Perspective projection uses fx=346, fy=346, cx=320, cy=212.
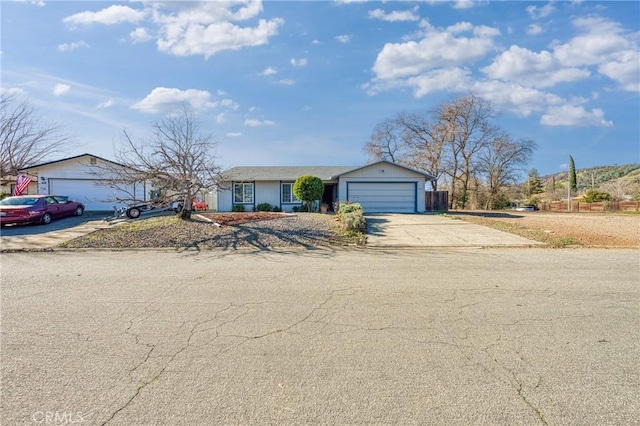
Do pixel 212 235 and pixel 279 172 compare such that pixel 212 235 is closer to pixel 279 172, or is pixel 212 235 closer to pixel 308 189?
pixel 308 189

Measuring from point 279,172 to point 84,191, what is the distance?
41.5 feet

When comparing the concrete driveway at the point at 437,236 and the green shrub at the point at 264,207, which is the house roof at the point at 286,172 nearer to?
the green shrub at the point at 264,207

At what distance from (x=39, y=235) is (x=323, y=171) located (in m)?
17.6

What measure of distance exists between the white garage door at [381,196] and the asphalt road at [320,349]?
16.6 meters

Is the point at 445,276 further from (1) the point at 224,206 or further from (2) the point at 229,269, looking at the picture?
(1) the point at 224,206

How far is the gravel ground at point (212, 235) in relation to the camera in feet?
35.1

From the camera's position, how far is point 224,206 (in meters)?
24.2

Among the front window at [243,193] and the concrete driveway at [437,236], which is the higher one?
the front window at [243,193]

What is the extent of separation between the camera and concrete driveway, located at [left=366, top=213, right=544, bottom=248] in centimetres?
1097

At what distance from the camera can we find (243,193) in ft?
80.0

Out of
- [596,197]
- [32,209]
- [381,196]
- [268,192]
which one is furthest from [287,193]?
[596,197]

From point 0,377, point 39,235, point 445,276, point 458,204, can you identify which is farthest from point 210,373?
point 458,204

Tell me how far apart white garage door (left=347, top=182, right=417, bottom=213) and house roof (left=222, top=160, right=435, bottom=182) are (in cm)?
128

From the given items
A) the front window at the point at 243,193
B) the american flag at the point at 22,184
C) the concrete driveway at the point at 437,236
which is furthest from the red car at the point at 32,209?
the concrete driveway at the point at 437,236
